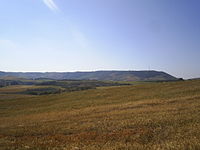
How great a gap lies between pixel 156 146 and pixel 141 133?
12.0 feet

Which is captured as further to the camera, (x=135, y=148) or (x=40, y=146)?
(x=40, y=146)

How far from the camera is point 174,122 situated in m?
17.9

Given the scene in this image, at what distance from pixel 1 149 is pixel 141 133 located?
905 centimetres

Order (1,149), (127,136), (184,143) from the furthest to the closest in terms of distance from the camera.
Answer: (127,136)
(1,149)
(184,143)

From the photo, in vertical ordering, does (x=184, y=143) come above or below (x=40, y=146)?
above

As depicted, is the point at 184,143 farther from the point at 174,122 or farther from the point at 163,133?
the point at 174,122

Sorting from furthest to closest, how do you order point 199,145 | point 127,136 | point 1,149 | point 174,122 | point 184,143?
1. point 174,122
2. point 127,136
3. point 1,149
4. point 184,143
5. point 199,145

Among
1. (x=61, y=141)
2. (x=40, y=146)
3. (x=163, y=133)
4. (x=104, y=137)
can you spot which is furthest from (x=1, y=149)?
(x=163, y=133)

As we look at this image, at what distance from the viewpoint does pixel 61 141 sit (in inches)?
593

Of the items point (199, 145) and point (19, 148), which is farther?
point (19, 148)

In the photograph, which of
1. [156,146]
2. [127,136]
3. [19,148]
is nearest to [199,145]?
[156,146]

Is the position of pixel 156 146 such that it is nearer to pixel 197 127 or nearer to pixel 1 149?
pixel 197 127

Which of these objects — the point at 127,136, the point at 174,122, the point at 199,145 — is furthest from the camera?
the point at 174,122

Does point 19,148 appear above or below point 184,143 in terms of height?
below
